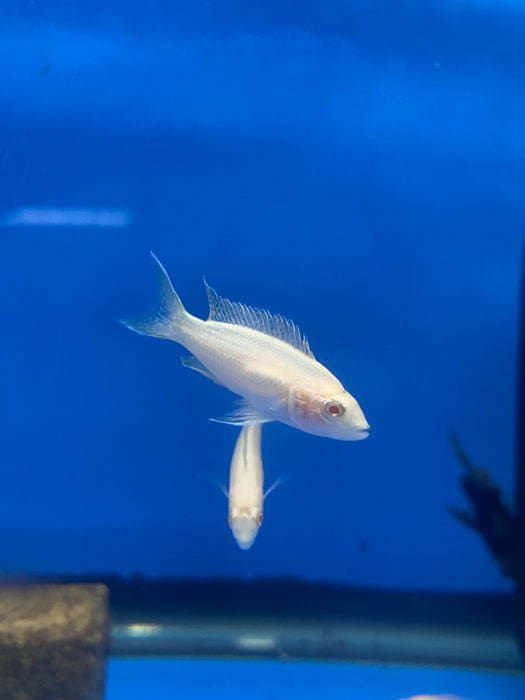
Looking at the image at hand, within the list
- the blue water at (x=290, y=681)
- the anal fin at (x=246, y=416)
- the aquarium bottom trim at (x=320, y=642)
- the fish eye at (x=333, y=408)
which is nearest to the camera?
the fish eye at (x=333, y=408)

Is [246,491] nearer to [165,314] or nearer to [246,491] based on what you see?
[246,491]

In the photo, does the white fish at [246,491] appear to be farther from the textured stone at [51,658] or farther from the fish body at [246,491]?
the textured stone at [51,658]

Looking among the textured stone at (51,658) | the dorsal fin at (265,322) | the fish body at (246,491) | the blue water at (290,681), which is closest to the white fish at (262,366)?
the dorsal fin at (265,322)

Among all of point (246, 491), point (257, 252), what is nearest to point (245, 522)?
point (246, 491)

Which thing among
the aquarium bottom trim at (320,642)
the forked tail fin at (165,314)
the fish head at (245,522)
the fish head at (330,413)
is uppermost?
the forked tail fin at (165,314)

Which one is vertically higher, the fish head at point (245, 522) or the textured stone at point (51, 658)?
the fish head at point (245, 522)

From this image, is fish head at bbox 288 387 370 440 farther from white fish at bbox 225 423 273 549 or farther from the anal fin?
white fish at bbox 225 423 273 549
